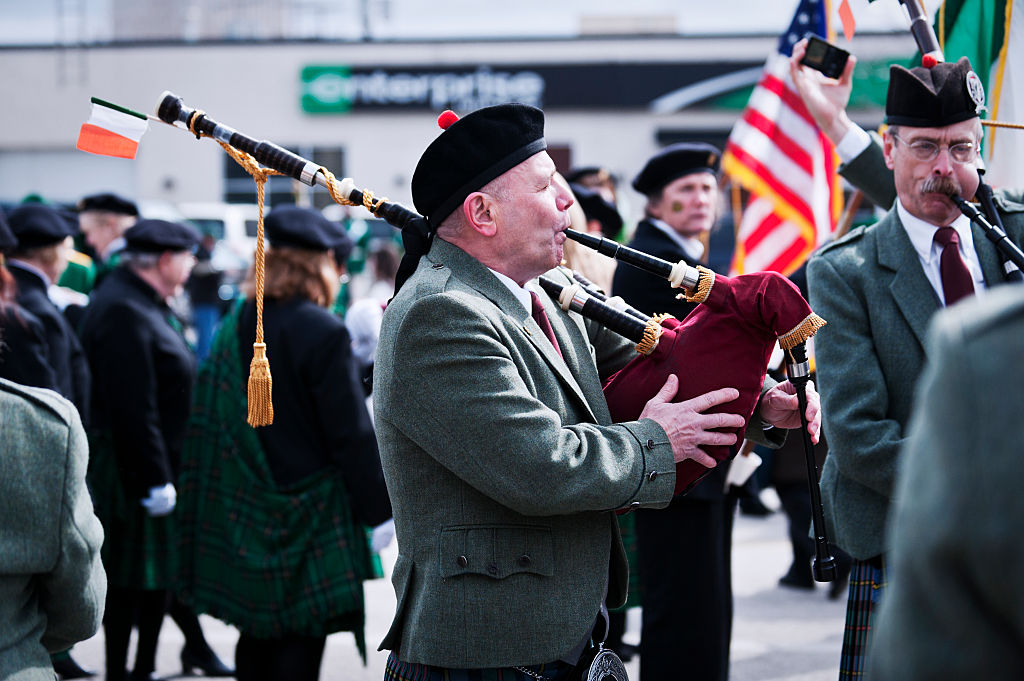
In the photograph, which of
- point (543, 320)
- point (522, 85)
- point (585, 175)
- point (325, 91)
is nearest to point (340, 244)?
point (585, 175)

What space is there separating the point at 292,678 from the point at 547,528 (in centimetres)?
197

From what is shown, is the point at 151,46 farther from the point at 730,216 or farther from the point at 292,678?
the point at 292,678

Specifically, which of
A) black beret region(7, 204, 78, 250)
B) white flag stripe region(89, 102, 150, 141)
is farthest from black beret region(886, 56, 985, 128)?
black beret region(7, 204, 78, 250)

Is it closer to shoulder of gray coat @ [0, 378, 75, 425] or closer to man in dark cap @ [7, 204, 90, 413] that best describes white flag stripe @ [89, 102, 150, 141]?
shoulder of gray coat @ [0, 378, 75, 425]

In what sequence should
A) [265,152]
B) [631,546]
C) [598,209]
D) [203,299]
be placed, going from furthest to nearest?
[203,299] < [598,209] < [631,546] < [265,152]

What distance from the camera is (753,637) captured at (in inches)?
211

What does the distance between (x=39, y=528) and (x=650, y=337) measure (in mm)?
1261

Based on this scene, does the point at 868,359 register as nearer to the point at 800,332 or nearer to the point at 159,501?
the point at 800,332

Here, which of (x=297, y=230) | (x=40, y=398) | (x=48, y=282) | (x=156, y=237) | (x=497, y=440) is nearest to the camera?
(x=497, y=440)

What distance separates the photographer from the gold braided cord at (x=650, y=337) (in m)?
2.37

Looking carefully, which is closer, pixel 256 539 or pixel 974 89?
pixel 974 89

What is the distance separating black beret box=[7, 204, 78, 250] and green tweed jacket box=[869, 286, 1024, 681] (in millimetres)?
4829

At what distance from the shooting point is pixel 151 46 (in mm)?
23781

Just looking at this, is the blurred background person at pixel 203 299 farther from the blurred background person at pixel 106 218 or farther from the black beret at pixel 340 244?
the black beret at pixel 340 244
